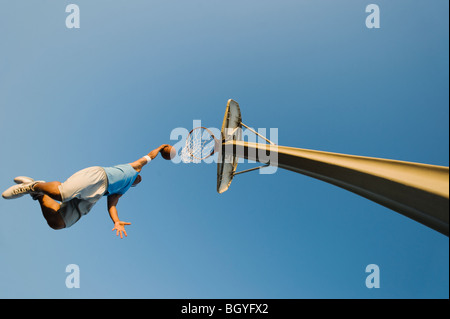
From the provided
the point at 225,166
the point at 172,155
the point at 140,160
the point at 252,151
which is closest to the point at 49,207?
the point at 140,160

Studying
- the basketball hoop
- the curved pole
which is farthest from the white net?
the curved pole

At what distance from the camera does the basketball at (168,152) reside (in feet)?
23.2

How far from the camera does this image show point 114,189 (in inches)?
220

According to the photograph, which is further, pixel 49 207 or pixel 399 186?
pixel 49 207

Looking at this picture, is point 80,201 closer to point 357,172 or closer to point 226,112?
point 226,112

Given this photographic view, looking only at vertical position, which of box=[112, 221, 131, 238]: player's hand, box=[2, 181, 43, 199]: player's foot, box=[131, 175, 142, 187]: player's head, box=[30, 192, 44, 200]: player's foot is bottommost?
box=[112, 221, 131, 238]: player's hand

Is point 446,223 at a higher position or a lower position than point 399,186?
lower

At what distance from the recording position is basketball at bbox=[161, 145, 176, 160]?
278 inches

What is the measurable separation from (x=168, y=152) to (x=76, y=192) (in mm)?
2835

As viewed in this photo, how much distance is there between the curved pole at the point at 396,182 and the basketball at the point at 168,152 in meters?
4.37

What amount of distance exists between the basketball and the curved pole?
14.3 feet

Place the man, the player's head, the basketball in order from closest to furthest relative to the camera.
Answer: the man < the player's head < the basketball

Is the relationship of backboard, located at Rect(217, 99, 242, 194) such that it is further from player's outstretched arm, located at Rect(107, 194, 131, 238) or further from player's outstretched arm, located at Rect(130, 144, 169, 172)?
player's outstretched arm, located at Rect(107, 194, 131, 238)

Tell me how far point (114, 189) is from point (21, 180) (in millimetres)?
1827
